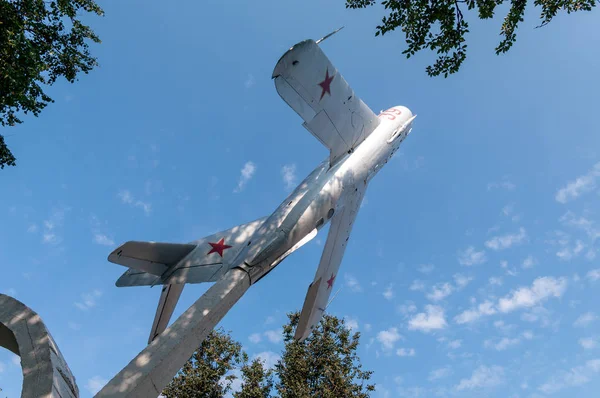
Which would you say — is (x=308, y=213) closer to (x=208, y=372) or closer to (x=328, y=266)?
(x=328, y=266)

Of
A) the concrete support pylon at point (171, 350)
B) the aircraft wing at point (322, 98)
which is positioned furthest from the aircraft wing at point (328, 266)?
the concrete support pylon at point (171, 350)

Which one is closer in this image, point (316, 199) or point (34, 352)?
point (34, 352)

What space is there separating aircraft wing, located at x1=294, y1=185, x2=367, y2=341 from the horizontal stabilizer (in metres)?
4.38

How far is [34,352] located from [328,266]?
1044 cm

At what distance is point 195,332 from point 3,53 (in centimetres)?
899

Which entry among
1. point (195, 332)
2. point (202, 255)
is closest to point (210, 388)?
point (202, 255)

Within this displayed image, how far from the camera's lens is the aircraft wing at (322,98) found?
32.9 ft

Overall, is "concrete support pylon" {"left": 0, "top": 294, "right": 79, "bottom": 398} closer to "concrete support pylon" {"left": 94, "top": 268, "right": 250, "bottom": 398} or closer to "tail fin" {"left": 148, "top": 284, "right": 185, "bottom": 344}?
"concrete support pylon" {"left": 94, "top": 268, "right": 250, "bottom": 398}

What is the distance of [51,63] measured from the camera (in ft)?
43.4

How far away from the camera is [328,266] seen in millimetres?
13594

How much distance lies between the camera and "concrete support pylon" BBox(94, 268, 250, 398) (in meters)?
6.28

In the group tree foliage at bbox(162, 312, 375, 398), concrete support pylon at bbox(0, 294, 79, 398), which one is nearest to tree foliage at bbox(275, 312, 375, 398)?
tree foliage at bbox(162, 312, 375, 398)

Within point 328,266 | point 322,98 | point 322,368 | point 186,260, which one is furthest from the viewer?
point 322,368

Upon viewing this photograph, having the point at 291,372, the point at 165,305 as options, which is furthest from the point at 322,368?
the point at 165,305
